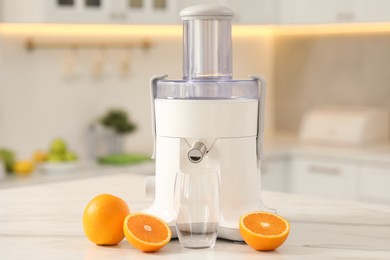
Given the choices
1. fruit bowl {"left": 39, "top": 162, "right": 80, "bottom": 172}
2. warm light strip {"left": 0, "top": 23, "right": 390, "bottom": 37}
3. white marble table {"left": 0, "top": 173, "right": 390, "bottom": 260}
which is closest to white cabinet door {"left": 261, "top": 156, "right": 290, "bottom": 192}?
warm light strip {"left": 0, "top": 23, "right": 390, "bottom": 37}

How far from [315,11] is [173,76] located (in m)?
0.95

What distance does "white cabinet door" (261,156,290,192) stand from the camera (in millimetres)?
4517

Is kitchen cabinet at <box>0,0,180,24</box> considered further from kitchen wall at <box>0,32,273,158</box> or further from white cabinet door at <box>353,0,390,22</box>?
white cabinet door at <box>353,0,390,22</box>

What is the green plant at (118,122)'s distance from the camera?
177 inches

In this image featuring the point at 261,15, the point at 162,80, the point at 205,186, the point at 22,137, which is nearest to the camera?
the point at 205,186

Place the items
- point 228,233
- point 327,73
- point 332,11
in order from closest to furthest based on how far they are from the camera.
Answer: point 228,233 → point 332,11 → point 327,73

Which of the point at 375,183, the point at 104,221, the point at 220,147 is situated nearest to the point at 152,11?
the point at 375,183

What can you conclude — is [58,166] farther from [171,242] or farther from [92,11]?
[171,242]

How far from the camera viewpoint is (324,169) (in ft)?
14.4

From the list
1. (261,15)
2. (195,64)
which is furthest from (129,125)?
(195,64)

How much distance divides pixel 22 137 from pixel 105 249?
106 inches

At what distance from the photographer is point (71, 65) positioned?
4.50m

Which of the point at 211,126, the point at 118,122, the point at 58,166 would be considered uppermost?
the point at 211,126

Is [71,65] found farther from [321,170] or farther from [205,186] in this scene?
[205,186]
